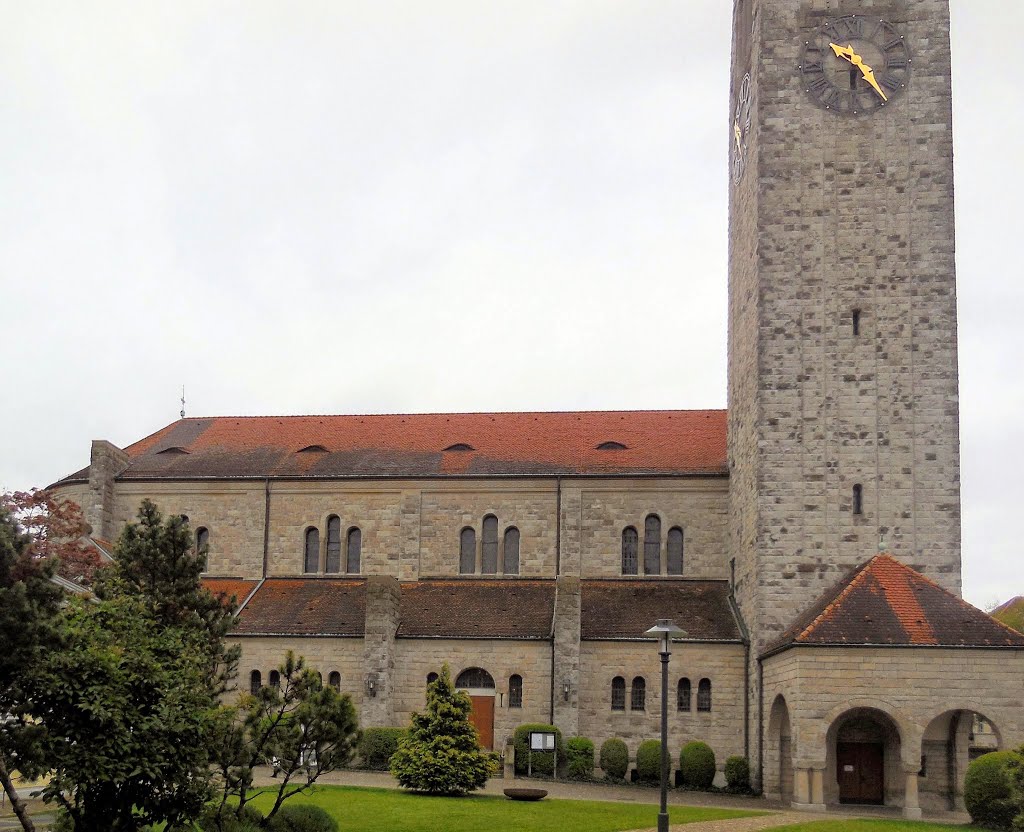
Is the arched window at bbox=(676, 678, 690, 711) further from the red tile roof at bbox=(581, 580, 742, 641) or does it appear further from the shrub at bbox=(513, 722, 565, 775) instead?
the shrub at bbox=(513, 722, 565, 775)

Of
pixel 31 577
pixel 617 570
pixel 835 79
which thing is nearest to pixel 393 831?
pixel 31 577

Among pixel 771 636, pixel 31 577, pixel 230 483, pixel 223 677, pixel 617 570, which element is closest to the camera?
pixel 31 577

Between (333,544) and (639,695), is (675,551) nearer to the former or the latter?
(639,695)

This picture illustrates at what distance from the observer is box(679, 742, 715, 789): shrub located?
38781 mm

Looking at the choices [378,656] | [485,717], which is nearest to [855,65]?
[485,717]

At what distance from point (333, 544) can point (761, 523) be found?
18.0m

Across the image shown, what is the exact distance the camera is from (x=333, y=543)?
1917 inches

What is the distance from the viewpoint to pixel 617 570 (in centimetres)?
4612

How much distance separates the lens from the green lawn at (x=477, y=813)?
2667 cm

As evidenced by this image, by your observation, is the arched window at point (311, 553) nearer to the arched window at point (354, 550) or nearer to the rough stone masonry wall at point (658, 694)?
the arched window at point (354, 550)

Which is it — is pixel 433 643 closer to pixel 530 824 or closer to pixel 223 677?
pixel 530 824

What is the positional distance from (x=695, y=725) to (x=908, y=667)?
9.43 m

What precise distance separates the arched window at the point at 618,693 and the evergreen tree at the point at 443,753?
318 inches

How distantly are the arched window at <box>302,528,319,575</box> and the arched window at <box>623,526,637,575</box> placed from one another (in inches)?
477
